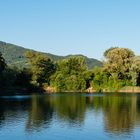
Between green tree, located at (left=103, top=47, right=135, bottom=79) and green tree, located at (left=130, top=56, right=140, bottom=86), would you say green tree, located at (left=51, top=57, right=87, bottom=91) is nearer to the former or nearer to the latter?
green tree, located at (left=103, top=47, right=135, bottom=79)

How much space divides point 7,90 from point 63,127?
87.3 metres

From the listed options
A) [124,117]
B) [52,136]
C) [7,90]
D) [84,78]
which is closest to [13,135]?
[52,136]

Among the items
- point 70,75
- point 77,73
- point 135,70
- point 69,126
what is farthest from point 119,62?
point 69,126

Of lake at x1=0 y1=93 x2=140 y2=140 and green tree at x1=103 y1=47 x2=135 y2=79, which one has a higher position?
green tree at x1=103 y1=47 x2=135 y2=79

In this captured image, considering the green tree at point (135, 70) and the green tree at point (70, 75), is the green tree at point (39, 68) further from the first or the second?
the green tree at point (135, 70)

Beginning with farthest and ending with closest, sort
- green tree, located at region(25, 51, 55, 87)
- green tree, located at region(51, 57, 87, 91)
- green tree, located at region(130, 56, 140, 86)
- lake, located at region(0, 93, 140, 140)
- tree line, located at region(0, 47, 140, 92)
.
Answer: green tree, located at region(25, 51, 55, 87), green tree, located at region(51, 57, 87, 91), tree line, located at region(0, 47, 140, 92), green tree, located at region(130, 56, 140, 86), lake, located at region(0, 93, 140, 140)

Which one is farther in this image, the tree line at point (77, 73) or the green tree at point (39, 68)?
the green tree at point (39, 68)

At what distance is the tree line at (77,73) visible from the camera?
137200 mm

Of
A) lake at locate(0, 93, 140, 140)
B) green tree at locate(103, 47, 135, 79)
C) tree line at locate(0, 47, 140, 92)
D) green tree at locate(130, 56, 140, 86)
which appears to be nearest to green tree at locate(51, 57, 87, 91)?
tree line at locate(0, 47, 140, 92)

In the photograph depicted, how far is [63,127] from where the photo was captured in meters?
48.5

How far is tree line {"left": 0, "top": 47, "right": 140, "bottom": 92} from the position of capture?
13720 cm

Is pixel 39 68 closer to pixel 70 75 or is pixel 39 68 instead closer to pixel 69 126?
pixel 70 75

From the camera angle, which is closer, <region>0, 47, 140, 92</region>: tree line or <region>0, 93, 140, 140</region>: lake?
<region>0, 93, 140, 140</region>: lake

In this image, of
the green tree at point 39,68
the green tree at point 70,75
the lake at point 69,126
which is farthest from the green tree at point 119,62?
the lake at point 69,126
